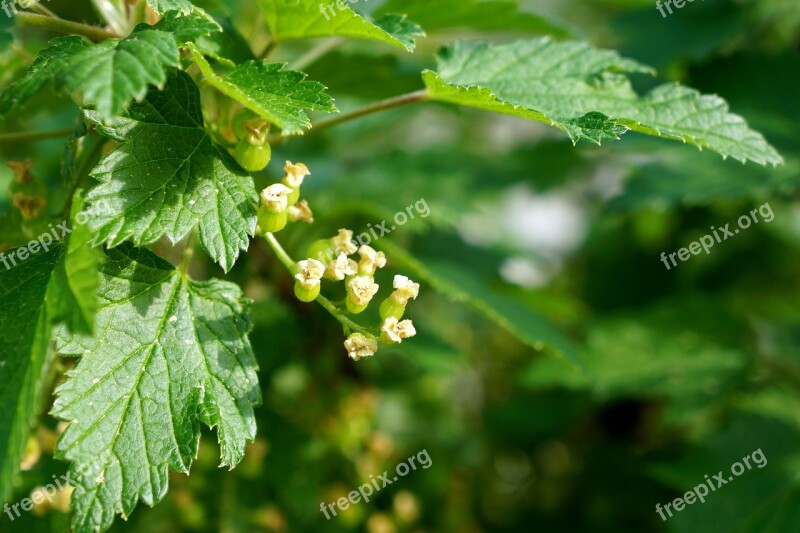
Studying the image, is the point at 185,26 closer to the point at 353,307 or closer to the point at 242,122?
the point at 242,122

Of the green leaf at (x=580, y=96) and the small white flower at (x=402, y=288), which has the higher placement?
the green leaf at (x=580, y=96)

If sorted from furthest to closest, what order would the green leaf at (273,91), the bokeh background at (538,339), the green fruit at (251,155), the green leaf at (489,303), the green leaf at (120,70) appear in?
the bokeh background at (538,339) < the green leaf at (489,303) < the green fruit at (251,155) < the green leaf at (273,91) < the green leaf at (120,70)

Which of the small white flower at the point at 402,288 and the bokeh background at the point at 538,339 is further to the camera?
the bokeh background at the point at 538,339

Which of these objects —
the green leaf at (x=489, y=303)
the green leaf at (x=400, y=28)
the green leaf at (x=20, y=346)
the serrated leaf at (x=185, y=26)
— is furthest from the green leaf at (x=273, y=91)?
the green leaf at (x=489, y=303)

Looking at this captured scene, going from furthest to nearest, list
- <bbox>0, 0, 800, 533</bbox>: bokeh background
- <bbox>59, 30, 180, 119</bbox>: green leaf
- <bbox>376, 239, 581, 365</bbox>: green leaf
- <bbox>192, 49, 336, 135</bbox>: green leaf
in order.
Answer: <bbox>0, 0, 800, 533</bbox>: bokeh background, <bbox>376, 239, 581, 365</bbox>: green leaf, <bbox>192, 49, 336, 135</bbox>: green leaf, <bbox>59, 30, 180, 119</bbox>: green leaf

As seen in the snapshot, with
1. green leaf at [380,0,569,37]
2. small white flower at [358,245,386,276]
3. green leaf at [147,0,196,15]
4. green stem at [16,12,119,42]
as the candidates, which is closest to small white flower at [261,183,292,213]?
small white flower at [358,245,386,276]

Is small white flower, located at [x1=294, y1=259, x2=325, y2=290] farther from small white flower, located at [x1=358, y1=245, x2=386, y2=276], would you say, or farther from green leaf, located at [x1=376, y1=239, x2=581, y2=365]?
green leaf, located at [x1=376, y1=239, x2=581, y2=365]

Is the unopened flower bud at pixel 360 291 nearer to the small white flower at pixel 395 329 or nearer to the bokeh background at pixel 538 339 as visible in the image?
the small white flower at pixel 395 329

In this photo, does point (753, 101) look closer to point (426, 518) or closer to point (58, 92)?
point (426, 518)
